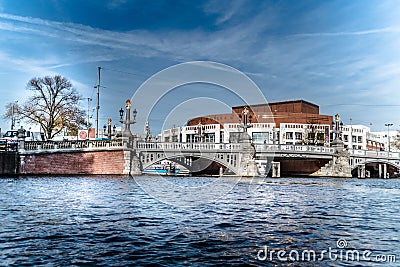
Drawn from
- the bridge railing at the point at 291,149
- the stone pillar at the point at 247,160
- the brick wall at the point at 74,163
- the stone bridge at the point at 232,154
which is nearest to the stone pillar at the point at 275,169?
the stone bridge at the point at 232,154

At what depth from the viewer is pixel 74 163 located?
47219 millimetres

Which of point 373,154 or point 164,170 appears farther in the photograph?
point 164,170

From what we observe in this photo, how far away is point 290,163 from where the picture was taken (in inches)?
2825

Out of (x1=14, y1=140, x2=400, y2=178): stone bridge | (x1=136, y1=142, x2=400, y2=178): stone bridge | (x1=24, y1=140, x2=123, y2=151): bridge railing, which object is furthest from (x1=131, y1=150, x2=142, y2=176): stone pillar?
(x1=24, y1=140, x2=123, y2=151): bridge railing

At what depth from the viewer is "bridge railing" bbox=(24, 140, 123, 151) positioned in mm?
46562

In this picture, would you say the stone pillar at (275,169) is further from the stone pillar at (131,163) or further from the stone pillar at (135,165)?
the stone pillar at (135,165)

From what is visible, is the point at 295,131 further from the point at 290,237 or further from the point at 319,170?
the point at 290,237

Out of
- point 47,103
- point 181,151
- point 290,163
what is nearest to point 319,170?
point 290,163

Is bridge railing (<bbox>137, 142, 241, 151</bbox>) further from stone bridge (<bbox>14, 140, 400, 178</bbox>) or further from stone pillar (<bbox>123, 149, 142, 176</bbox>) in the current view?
stone pillar (<bbox>123, 149, 142, 176</bbox>)

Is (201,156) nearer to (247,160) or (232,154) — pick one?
(232,154)
